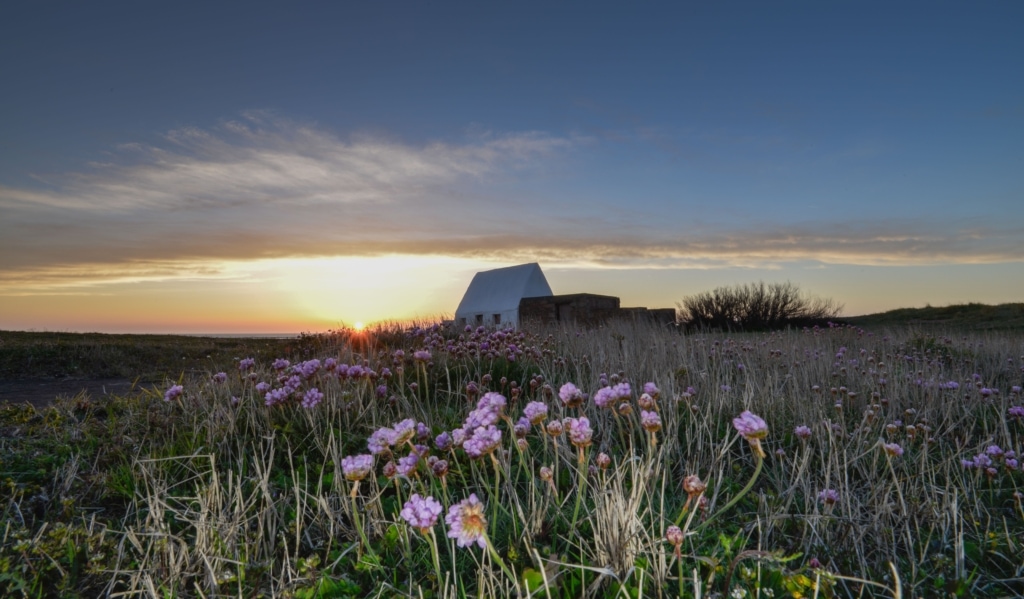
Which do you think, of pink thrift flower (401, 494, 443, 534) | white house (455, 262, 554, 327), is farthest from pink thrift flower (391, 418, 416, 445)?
white house (455, 262, 554, 327)

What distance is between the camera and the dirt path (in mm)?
6586

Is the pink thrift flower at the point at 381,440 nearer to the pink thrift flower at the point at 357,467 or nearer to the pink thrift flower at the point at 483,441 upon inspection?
the pink thrift flower at the point at 357,467

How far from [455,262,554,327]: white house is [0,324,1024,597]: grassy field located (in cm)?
1447

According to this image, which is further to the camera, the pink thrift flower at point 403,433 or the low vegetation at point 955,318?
the low vegetation at point 955,318

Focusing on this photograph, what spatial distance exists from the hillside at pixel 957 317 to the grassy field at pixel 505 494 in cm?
1529

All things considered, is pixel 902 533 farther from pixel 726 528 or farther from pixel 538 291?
pixel 538 291

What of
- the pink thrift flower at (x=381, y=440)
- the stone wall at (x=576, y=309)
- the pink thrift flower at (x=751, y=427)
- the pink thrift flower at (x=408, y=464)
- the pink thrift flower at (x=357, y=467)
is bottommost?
the pink thrift flower at (x=408, y=464)

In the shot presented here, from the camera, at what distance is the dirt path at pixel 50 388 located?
6586 millimetres

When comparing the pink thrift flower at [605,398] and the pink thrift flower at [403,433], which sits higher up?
the pink thrift flower at [605,398]

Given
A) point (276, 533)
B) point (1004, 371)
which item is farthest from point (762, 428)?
point (1004, 371)

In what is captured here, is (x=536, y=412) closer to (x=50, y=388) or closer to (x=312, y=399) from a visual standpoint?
(x=312, y=399)

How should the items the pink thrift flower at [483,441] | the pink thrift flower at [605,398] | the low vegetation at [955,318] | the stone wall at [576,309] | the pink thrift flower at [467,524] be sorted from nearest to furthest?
1. the pink thrift flower at [467,524]
2. the pink thrift flower at [483,441]
3. the pink thrift flower at [605,398]
4. the low vegetation at [955,318]
5. the stone wall at [576,309]

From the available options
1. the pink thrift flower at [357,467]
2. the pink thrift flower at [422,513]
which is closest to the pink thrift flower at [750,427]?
the pink thrift flower at [422,513]

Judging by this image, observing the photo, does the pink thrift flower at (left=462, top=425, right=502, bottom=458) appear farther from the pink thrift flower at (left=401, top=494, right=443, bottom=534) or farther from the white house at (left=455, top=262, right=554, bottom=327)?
the white house at (left=455, top=262, right=554, bottom=327)
